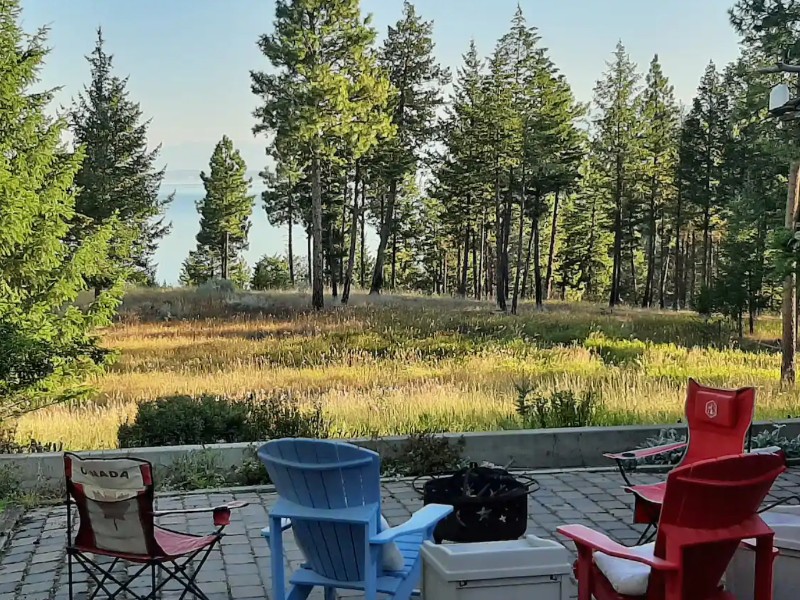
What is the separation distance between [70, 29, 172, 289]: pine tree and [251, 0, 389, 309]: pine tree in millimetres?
4014

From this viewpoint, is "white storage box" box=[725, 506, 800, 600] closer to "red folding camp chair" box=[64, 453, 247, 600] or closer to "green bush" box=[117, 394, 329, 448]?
"red folding camp chair" box=[64, 453, 247, 600]

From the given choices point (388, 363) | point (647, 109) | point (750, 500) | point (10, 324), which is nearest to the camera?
point (750, 500)

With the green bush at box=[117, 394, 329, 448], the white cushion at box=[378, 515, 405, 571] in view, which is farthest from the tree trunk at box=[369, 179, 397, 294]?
the white cushion at box=[378, 515, 405, 571]

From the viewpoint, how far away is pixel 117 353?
30.0 ft

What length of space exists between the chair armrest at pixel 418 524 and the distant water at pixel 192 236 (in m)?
26.1

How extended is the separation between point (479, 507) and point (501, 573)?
2.84 ft

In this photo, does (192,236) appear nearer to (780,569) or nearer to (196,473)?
(196,473)

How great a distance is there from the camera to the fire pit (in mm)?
3465

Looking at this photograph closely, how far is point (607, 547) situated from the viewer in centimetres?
277

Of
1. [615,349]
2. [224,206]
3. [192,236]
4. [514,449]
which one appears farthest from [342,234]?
[514,449]

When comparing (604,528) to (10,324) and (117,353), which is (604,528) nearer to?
(10,324)

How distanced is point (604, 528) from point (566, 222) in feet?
112

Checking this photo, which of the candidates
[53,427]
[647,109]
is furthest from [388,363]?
[647,109]

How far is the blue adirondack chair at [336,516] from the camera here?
2.87 meters
